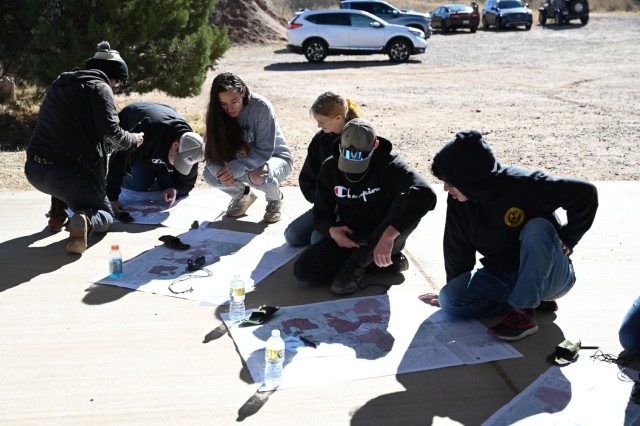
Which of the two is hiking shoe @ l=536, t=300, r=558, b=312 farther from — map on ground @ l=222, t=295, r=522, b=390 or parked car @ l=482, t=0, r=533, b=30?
parked car @ l=482, t=0, r=533, b=30

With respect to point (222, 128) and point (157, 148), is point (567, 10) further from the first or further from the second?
point (222, 128)

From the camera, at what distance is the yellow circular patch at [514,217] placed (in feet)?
12.6

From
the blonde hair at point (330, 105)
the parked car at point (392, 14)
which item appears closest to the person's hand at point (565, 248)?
the blonde hair at point (330, 105)

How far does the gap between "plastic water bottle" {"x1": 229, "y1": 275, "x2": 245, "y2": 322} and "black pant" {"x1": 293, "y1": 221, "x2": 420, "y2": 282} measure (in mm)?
505

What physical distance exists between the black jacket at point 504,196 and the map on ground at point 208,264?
142cm

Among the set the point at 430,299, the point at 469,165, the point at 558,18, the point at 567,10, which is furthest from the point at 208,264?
the point at 558,18

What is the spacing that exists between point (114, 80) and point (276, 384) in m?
2.85

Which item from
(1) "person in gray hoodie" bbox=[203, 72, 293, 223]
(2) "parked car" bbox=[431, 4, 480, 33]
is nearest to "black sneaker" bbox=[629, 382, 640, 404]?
(1) "person in gray hoodie" bbox=[203, 72, 293, 223]

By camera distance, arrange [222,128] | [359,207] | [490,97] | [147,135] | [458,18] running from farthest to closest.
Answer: [458,18]
[490,97]
[147,135]
[222,128]
[359,207]

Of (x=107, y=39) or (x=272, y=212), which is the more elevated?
(x=107, y=39)

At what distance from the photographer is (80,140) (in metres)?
5.29

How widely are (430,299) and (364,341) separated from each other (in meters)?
0.64

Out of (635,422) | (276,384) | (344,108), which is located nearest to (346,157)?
(344,108)

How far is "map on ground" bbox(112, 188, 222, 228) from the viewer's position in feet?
19.1
